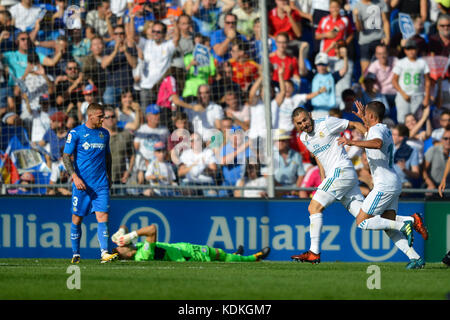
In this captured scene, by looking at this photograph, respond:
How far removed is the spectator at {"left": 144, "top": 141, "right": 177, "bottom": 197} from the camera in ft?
48.1

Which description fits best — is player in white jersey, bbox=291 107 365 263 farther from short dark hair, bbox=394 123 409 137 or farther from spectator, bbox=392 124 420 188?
short dark hair, bbox=394 123 409 137

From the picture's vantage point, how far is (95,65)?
613 inches

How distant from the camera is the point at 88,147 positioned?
38.2ft

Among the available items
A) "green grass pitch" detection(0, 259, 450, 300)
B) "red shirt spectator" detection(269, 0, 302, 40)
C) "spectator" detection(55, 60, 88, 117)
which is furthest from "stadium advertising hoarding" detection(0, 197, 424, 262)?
"red shirt spectator" detection(269, 0, 302, 40)

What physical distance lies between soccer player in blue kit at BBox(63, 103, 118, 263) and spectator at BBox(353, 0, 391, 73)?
6.13 m

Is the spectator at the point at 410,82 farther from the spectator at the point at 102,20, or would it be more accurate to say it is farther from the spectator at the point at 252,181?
the spectator at the point at 102,20

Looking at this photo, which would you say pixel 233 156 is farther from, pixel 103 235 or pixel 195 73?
pixel 103 235

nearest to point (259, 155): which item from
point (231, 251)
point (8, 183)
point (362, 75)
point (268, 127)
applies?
point (268, 127)

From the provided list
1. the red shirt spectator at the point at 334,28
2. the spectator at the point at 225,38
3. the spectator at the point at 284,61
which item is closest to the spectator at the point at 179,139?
the spectator at the point at 225,38

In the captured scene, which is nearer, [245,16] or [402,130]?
[402,130]

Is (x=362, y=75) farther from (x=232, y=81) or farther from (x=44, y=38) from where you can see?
(x=44, y=38)

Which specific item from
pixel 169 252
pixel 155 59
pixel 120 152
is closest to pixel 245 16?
pixel 155 59

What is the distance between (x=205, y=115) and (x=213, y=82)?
0.71 metres

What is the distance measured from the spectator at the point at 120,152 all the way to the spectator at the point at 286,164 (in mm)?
2411
